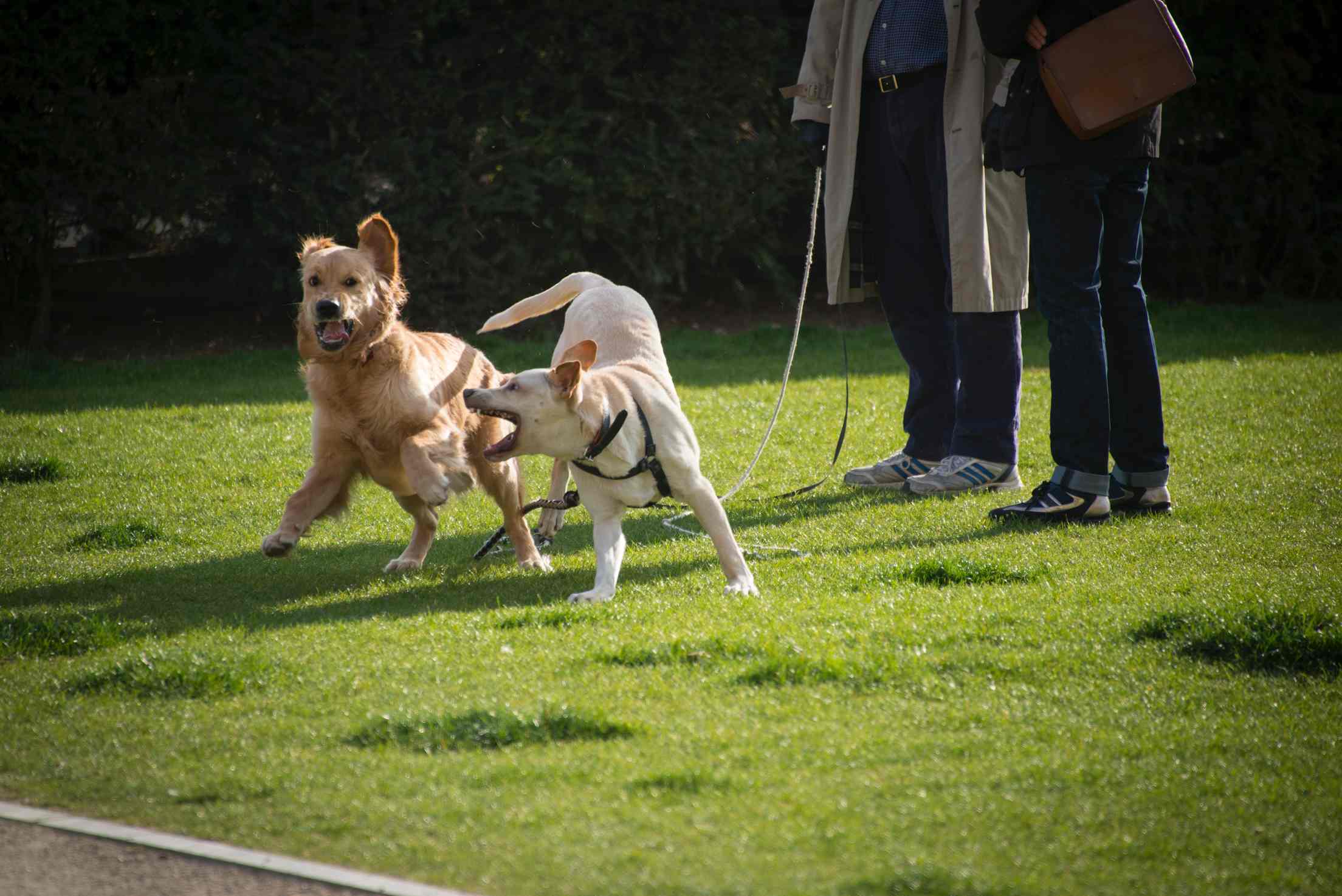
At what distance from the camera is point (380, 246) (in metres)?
5.66

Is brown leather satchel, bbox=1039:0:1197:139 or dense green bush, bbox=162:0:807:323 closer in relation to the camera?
brown leather satchel, bbox=1039:0:1197:139

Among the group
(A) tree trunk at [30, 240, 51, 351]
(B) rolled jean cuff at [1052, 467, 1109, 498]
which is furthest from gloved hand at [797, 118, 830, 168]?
(A) tree trunk at [30, 240, 51, 351]

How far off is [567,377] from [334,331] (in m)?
1.21

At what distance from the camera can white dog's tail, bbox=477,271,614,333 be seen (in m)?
6.10

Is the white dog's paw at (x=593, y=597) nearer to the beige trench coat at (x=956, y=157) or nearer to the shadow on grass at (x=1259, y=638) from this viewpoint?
the shadow on grass at (x=1259, y=638)

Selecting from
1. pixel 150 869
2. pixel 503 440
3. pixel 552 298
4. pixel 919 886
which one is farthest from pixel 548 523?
pixel 919 886

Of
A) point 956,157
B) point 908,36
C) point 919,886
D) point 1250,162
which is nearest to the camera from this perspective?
point 919,886

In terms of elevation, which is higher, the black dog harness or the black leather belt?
the black leather belt

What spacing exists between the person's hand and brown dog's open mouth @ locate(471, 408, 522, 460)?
2.82 m

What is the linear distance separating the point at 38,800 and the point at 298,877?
0.90 metres

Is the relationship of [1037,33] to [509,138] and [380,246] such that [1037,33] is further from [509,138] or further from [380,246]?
[509,138]

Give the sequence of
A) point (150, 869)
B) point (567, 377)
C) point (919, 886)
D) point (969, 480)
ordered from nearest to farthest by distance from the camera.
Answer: point (919, 886)
point (150, 869)
point (567, 377)
point (969, 480)

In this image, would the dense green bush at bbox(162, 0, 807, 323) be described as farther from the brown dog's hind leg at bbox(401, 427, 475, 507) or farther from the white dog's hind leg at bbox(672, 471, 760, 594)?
the white dog's hind leg at bbox(672, 471, 760, 594)

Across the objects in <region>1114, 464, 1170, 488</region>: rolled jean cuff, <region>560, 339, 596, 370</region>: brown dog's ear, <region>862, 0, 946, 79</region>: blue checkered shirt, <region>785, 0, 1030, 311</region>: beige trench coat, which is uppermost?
<region>862, 0, 946, 79</region>: blue checkered shirt
